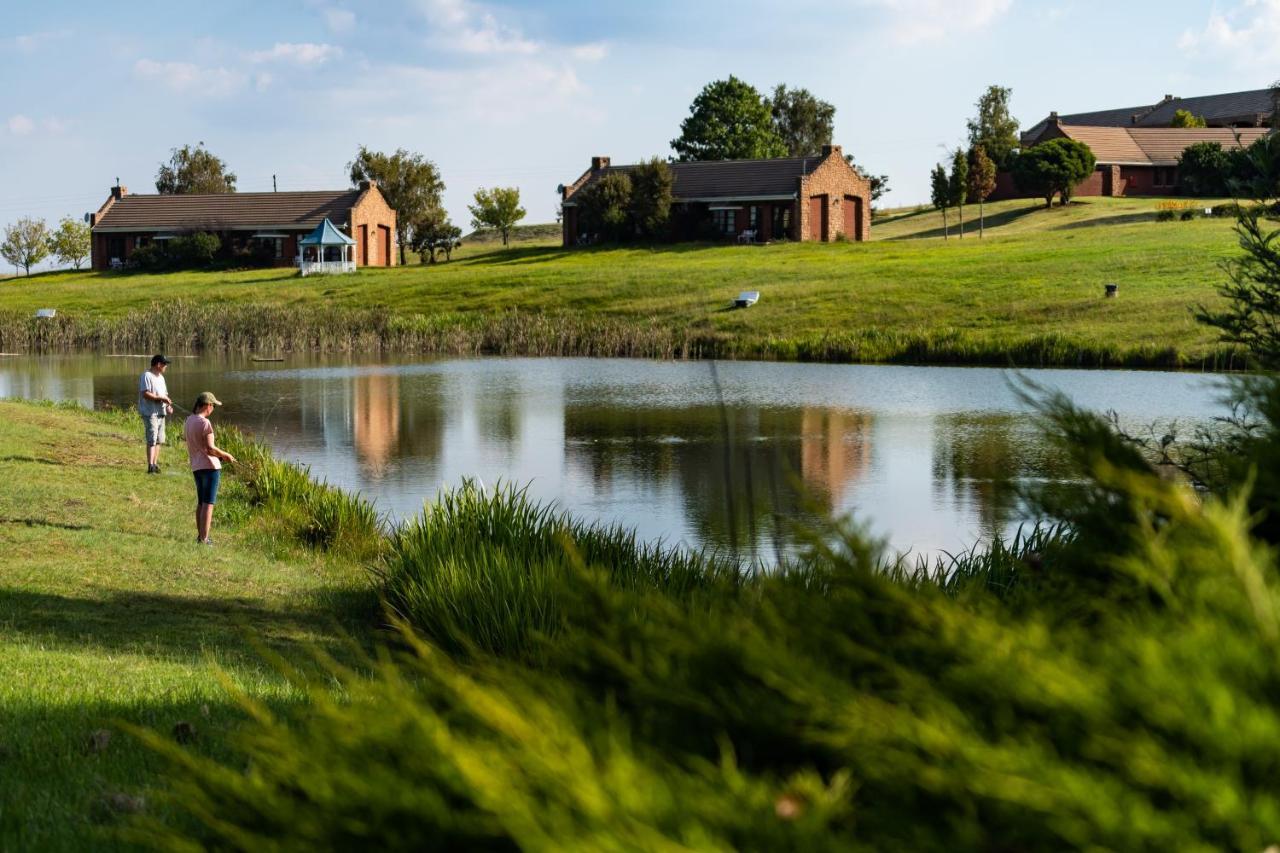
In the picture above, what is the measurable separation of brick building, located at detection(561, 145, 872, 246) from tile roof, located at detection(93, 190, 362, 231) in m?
16.7

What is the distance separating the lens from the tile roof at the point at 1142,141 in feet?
317

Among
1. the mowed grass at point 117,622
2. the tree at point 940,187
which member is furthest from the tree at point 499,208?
the mowed grass at point 117,622

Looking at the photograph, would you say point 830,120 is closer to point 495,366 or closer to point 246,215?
point 246,215

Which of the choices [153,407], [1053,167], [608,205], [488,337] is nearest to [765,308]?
[488,337]

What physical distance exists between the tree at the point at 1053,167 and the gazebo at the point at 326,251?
44.5 m

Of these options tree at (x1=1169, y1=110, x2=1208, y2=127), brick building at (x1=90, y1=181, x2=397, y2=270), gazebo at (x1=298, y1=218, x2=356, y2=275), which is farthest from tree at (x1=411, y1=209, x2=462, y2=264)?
tree at (x1=1169, y1=110, x2=1208, y2=127)

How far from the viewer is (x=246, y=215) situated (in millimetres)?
91062

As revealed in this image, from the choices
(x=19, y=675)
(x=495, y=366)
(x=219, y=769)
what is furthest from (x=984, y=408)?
(x=219, y=769)

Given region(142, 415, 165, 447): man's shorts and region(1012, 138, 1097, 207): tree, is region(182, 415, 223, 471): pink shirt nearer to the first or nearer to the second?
region(142, 415, 165, 447): man's shorts

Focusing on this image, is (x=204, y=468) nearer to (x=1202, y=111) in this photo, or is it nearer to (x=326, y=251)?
(x=326, y=251)

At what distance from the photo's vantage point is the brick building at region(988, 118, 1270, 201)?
314ft

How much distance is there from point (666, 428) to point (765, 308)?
79.7ft

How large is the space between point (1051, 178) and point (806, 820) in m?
91.8

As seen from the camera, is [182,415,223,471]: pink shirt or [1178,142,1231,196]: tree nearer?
[182,415,223,471]: pink shirt
